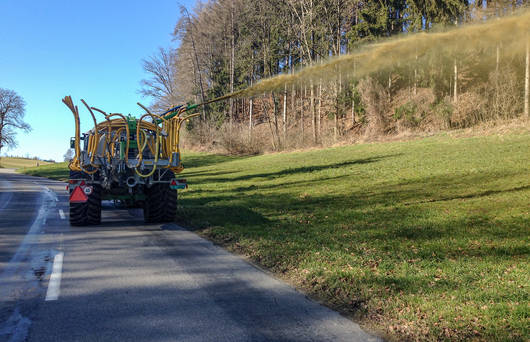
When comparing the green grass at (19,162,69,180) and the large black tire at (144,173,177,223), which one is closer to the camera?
the large black tire at (144,173,177,223)

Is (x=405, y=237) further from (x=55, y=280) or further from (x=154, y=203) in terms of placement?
(x=154, y=203)

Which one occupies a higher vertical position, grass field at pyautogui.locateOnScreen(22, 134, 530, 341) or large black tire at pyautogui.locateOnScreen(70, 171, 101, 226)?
large black tire at pyautogui.locateOnScreen(70, 171, 101, 226)

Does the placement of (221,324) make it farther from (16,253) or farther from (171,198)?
(171,198)

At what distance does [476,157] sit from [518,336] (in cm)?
1498

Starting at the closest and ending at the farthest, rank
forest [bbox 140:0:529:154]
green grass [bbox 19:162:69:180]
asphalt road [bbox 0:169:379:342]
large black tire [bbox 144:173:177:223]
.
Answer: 1. asphalt road [bbox 0:169:379:342]
2. large black tire [bbox 144:173:177:223]
3. forest [bbox 140:0:529:154]
4. green grass [bbox 19:162:69:180]

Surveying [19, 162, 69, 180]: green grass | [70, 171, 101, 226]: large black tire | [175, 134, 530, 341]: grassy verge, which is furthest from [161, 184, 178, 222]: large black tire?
[19, 162, 69, 180]: green grass

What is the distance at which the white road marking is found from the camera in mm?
4684

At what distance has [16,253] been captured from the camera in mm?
6852

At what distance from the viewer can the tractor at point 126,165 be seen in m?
9.58

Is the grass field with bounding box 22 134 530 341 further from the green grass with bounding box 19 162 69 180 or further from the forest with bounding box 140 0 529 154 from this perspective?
the green grass with bounding box 19 162 69 180

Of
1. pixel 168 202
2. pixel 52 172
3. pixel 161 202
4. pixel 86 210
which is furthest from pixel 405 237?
pixel 52 172

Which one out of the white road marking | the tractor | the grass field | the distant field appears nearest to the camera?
the grass field

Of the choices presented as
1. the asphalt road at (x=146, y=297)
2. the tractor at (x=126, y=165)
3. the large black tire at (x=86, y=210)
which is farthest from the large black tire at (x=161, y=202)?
the asphalt road at (x=146, y=297)

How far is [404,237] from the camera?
7.26 m
